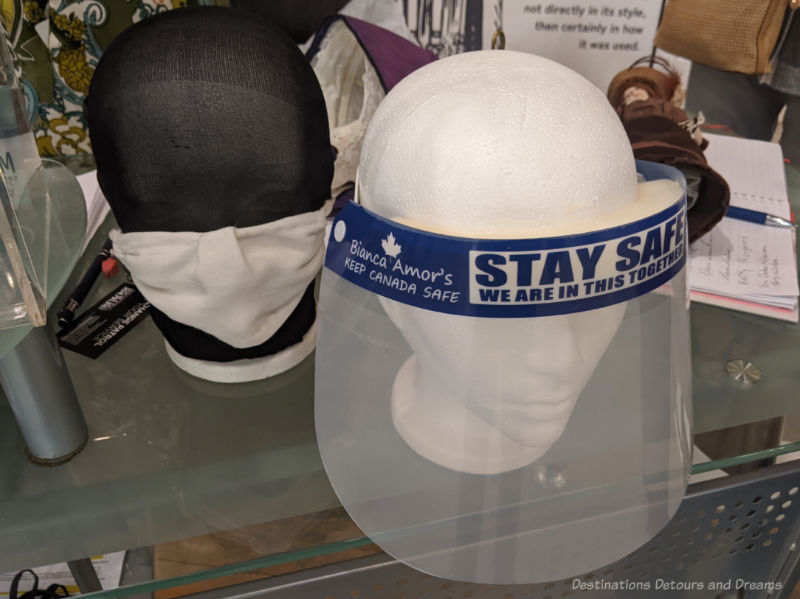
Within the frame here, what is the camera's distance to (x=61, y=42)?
3.67 feet

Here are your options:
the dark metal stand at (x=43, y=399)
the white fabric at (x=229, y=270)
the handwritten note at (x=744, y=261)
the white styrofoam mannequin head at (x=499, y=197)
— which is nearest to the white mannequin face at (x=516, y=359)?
the white styrofoam mannequin head at (x=499, y=197)

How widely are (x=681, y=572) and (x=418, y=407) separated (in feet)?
1.80

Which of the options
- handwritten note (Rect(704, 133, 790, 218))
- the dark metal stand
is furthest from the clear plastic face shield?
handwritten note (Rect(704, 133, 790, 218))

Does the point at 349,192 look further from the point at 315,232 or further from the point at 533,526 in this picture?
the point at 533,526

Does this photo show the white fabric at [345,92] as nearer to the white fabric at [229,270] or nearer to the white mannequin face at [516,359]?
the white fabric at [229,270]

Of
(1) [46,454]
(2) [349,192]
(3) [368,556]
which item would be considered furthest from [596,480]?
(2) [349,192]

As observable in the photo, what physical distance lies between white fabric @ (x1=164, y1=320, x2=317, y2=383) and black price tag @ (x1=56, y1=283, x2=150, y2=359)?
0.10m

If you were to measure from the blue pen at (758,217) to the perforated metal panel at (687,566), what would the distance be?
1.58 ft

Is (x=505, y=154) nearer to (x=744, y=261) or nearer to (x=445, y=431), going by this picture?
(x=445, y=431)

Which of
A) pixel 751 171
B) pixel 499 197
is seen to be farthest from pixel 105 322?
pixel 751 171

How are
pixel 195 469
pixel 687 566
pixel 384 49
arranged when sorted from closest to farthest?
pixel 195 469
pixel 687 566
pixel 384 49

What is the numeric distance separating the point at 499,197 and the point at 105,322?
2.11 ft

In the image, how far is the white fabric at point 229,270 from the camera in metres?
0.67

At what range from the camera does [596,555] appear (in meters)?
0.61
